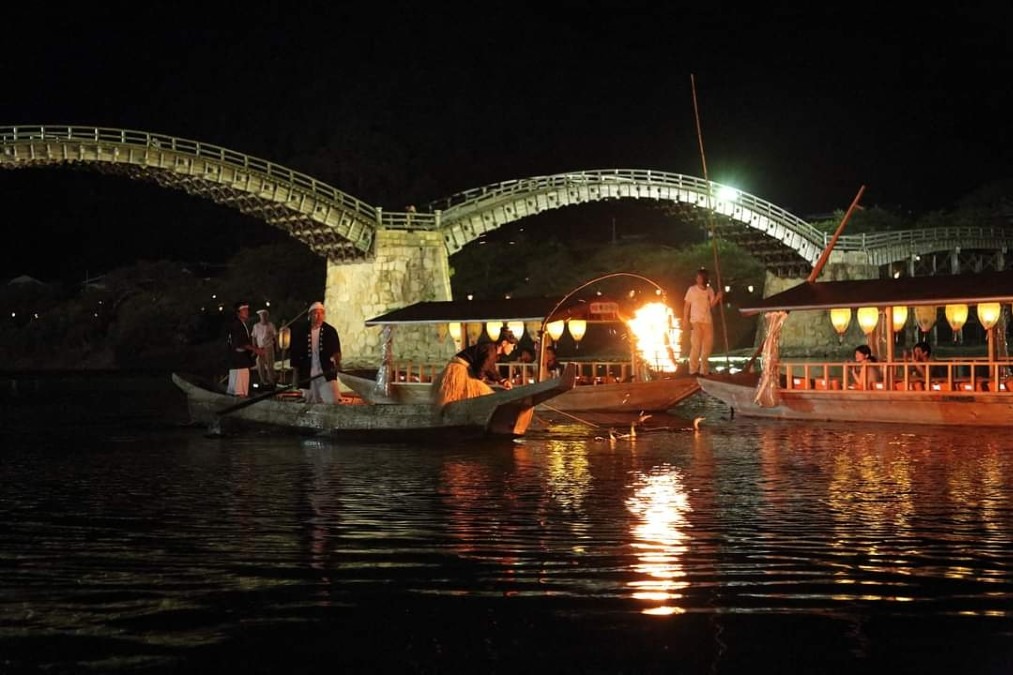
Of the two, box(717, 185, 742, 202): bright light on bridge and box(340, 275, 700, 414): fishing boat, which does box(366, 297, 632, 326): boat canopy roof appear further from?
box(717, 185, 742, 202): bright light on bridge

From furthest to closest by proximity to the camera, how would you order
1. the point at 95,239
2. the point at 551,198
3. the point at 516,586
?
the point at 95,239
the point at 551,198
the point at 516,586

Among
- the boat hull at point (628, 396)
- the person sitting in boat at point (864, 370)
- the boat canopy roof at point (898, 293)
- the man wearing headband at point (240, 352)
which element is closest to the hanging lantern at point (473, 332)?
the boat hull at point (628, 396)

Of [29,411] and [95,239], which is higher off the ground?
[95,239]

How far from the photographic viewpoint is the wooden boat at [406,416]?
1816cm

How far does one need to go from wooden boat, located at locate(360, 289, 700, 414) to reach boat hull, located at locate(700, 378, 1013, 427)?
99 centimetres

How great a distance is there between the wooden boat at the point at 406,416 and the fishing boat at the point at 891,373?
7000mm

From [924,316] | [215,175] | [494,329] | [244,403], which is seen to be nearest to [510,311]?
[494,329]

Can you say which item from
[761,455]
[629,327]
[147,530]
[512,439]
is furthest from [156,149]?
[147,530]

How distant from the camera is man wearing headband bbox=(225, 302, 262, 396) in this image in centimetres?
2164

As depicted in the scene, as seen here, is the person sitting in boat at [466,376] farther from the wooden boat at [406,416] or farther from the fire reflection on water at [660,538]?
the fire reflection on water at [660,538]

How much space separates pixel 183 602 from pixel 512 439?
12.1 meters

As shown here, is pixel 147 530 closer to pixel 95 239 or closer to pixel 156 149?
pixel 156 149

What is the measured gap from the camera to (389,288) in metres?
54.0

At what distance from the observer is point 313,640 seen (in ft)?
22.2
